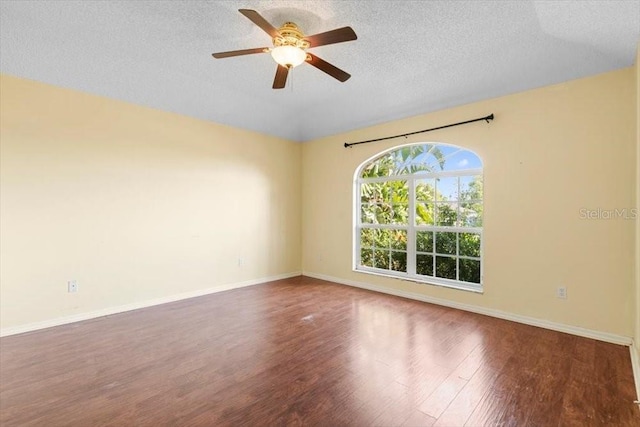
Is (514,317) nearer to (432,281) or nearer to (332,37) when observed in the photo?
(432,281)

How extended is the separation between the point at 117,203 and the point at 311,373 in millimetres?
2996

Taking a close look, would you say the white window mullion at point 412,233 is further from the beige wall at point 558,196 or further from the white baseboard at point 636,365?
the white baseboard at point 636,365

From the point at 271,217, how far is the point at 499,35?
3.88 metres

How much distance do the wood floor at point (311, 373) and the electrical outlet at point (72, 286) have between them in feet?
1.22

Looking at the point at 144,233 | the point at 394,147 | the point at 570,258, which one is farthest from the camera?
the point at 394,147

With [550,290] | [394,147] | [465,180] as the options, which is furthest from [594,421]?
[394,147]

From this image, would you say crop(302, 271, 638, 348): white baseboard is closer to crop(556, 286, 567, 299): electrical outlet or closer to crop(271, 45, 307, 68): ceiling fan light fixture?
crop(556, 286, 567, 299): electrical outlet

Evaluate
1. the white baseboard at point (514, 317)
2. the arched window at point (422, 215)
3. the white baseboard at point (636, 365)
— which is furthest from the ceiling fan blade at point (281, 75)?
the white baseboard at point (636, 365)

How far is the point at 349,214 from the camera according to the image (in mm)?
4930

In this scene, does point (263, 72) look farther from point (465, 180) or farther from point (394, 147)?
point (465, 180)

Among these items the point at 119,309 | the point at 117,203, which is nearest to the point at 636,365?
the point at 119,309

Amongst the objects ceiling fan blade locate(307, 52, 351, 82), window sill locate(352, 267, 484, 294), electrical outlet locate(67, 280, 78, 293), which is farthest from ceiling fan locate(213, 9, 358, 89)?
window sill locate(352, 267, 484, 294)

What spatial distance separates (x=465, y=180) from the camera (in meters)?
3.84

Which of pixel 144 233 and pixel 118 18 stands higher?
pixel 118 18
